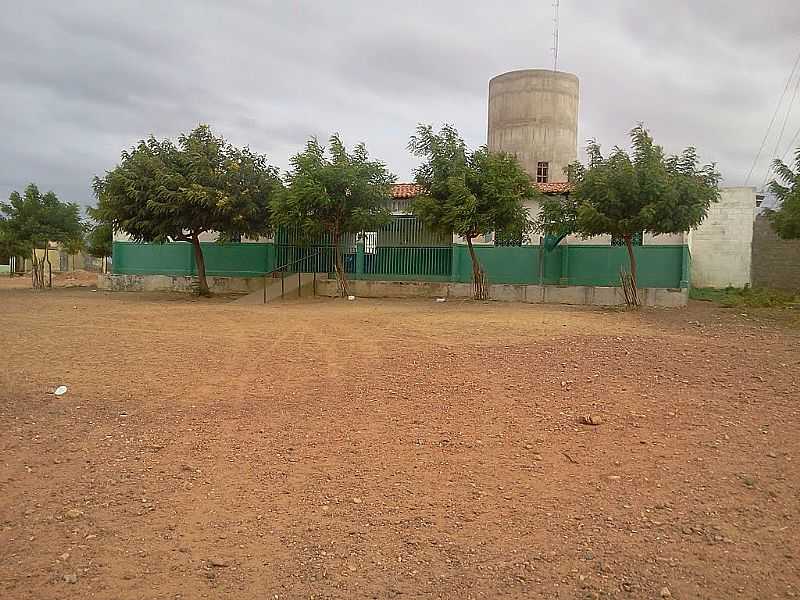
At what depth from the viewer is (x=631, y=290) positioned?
18031 millimetres

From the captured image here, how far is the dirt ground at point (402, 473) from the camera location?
11.9ft

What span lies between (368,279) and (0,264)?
38756 millimetres

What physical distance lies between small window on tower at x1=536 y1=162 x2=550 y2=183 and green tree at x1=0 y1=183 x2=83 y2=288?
2180 cm

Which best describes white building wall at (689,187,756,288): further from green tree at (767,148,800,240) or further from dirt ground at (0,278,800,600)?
dirt ground at (0,278,800,600)

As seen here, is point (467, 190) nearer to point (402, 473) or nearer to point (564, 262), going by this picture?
point (564, 262)

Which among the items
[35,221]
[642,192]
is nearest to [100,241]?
[35,221]

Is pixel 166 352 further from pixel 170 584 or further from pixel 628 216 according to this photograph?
pixel 628 216

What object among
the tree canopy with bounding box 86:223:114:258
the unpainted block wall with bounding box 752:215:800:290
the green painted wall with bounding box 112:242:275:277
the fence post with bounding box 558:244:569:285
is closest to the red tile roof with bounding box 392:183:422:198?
the green painted wall with bounding box 112:242:275:277

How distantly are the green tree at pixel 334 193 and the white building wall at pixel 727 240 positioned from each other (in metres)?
14.7

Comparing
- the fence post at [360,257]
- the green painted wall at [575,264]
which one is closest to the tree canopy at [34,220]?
the fence post at [360,257]

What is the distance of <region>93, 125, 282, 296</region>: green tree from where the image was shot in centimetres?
2009

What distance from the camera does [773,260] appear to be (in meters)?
28.0

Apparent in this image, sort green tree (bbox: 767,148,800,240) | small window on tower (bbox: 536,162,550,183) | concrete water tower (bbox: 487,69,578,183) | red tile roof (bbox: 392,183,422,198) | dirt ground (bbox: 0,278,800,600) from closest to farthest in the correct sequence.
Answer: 1. dirt ground (bbox: 0,278,800,600)
2. green tree (bbox: 767,148,800,240)
3. red tile roof (bbox: 392,183,422,198)
4. small window on tower (bbox: 536,162,550,183)
5. concrete water tower (bbox: 487,69,578,183)

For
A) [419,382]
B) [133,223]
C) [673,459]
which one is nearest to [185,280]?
[133,223]
